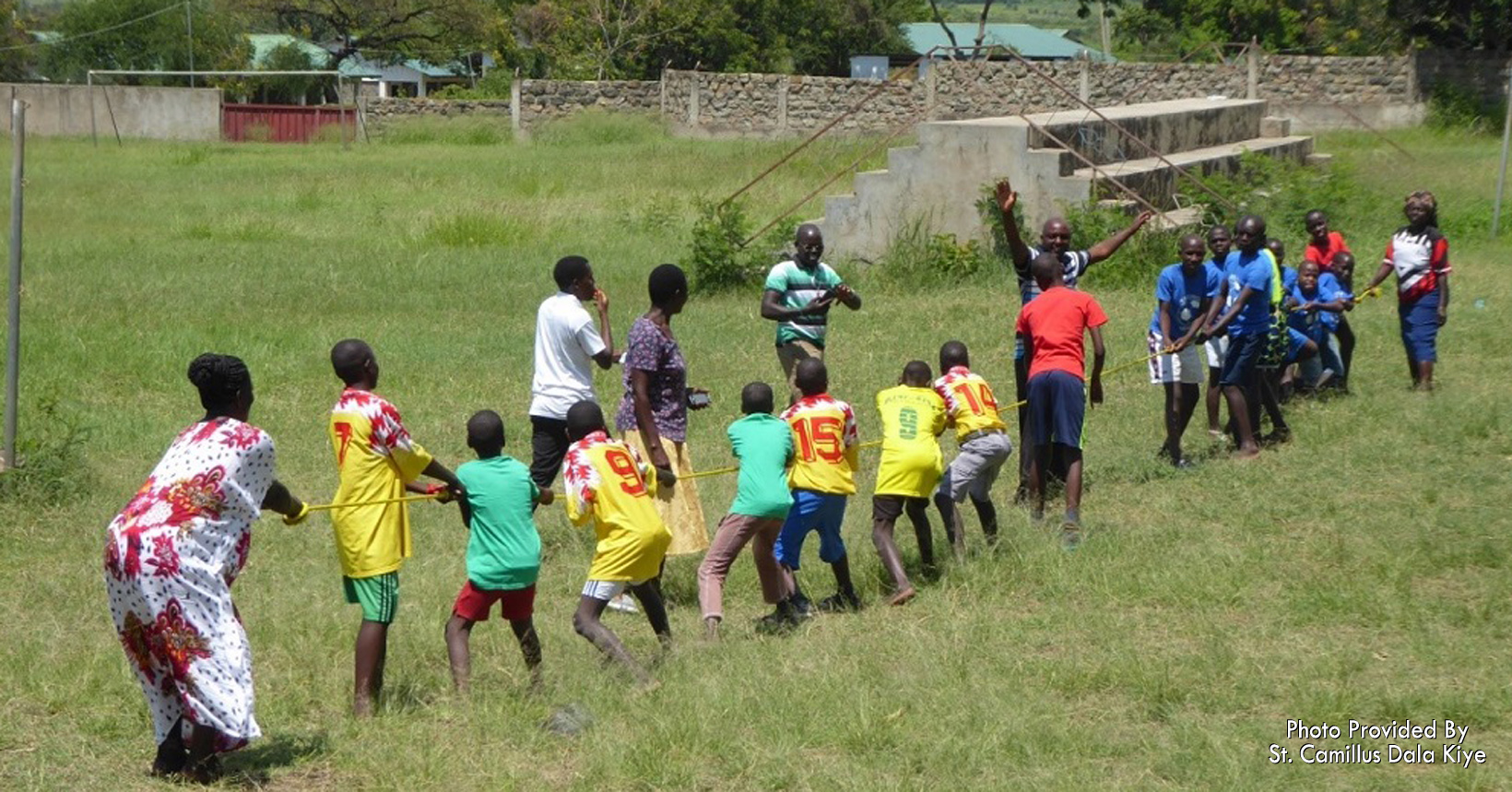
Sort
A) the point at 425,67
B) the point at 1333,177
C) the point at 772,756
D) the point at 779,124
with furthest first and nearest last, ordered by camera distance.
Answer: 1. the point at 425,67
2. the point at 779,124
3. the point at 1333,177
4. the point at 772,756

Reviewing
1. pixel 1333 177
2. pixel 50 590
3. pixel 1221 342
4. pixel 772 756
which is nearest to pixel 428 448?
pixel 50 590

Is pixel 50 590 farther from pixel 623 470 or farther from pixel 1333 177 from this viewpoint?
pixel 1333 177

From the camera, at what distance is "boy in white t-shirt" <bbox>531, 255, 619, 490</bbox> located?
8.20 meters

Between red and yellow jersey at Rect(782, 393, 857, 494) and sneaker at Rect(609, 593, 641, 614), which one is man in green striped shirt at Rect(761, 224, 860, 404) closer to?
sneaker at Rect(609, 593, 641, 614)

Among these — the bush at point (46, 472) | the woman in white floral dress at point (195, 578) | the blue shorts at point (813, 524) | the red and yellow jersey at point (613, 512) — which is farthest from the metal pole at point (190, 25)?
the woman in white floral dress at point (195, 578)

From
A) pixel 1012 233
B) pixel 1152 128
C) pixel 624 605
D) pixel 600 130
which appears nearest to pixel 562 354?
pixel 624 605

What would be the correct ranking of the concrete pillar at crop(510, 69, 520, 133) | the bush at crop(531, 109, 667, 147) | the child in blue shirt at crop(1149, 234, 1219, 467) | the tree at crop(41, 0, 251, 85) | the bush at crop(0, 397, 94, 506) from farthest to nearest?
the tree at crop(41, 0, 251, 85)
the concrete pillar at crop(510, 69, 520, 133)
the bush at crop(531, 109, 667, 147)
the child in blue shirt at crop(1149, 234, 1219, 467)
the bush at crop(0, 397, 94, 506)

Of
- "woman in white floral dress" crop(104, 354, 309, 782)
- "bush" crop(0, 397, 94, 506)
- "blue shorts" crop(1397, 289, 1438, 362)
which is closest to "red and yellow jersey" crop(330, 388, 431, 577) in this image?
"woman in white floral dress" crop(104, 354, 309, 782)

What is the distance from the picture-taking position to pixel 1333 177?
2109cm

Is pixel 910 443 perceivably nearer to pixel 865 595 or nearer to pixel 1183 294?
pixel 865 595

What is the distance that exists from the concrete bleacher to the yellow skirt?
10203mm

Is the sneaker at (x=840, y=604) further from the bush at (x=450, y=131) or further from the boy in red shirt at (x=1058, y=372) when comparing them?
the bush at (x=450, y=131)

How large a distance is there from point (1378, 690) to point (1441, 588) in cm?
165

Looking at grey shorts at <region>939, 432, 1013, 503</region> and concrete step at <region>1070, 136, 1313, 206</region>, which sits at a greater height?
concrete step at <region>1070, 136, 1313, 206</region>
